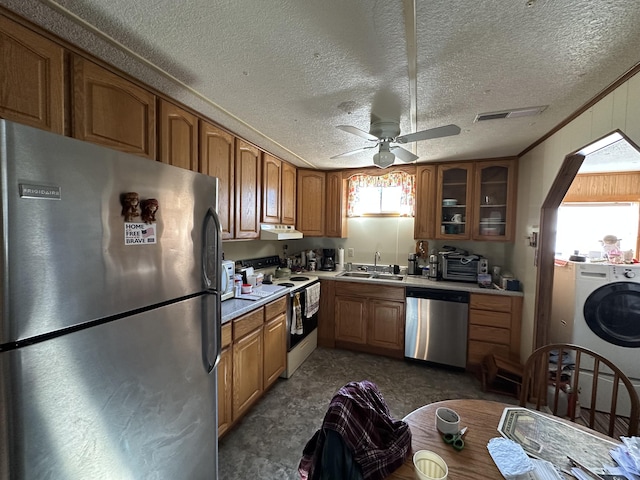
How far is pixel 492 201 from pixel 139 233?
134 inches

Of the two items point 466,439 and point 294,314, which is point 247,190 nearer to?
point 294,314

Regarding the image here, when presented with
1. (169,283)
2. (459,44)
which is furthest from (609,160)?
(169,283)

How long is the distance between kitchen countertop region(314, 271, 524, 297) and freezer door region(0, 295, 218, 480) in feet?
6.77

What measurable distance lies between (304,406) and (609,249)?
3489mm

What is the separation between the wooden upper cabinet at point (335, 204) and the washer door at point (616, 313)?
2546 mm

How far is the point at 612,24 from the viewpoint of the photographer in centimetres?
104

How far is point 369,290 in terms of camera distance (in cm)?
315

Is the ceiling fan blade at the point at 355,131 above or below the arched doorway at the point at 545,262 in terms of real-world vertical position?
above

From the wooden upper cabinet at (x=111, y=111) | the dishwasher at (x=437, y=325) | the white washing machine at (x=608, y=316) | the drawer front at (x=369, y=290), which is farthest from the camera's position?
the drawer front at (x=369, y=290)

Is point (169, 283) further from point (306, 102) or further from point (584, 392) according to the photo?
point (584, 392)

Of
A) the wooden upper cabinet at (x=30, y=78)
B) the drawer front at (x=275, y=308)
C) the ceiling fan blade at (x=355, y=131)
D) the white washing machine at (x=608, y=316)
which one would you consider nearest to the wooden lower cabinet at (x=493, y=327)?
the white washing machine at (x=608, y=316)

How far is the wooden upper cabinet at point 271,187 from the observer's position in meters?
2.73

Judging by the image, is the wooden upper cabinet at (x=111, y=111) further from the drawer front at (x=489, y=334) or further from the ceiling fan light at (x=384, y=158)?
the drawer front at (x=489, y=334)

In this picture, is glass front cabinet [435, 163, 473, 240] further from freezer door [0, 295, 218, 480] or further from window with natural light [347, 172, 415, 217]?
freezer door [0, 295, 218, 480]
